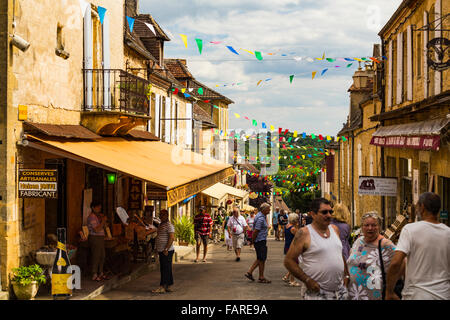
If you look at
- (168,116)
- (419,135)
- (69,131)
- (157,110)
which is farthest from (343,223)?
(168,116)

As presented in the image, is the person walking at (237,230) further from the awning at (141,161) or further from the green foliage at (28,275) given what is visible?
the green foliage at (28,275)

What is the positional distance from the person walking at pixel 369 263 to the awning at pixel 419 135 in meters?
5.83

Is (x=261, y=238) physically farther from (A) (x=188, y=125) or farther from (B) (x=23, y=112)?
(A) (x=188, y=125)

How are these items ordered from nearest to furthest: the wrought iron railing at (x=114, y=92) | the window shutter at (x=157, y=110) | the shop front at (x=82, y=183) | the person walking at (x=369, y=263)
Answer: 1. the person walking at (x=369, y=263)
2. the shop front at (x=82, y=183)
3. the wrought iron railing at (x=114, y=92)
4. the window shutter at (x=157, y=110)

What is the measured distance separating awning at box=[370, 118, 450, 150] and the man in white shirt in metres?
6.43

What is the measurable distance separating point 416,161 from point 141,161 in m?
7.42

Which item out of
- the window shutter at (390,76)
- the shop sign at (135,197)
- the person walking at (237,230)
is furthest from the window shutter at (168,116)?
the window shutter at (390,76)

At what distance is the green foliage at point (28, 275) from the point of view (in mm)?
9867

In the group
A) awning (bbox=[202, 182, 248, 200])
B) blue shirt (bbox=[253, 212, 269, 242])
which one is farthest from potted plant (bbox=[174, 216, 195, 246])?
blue shirt (bbox=[253, 212, 269, 242])

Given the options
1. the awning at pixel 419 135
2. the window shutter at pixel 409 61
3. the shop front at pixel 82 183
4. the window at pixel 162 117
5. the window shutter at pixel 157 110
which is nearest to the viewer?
the shop front at pixel 82 183

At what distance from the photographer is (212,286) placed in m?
11.7

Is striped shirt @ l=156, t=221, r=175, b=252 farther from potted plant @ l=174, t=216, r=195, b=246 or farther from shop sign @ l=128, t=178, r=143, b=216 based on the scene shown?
potted plant @ l=174, t=216, r=195, b=246

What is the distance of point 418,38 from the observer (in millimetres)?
15883
